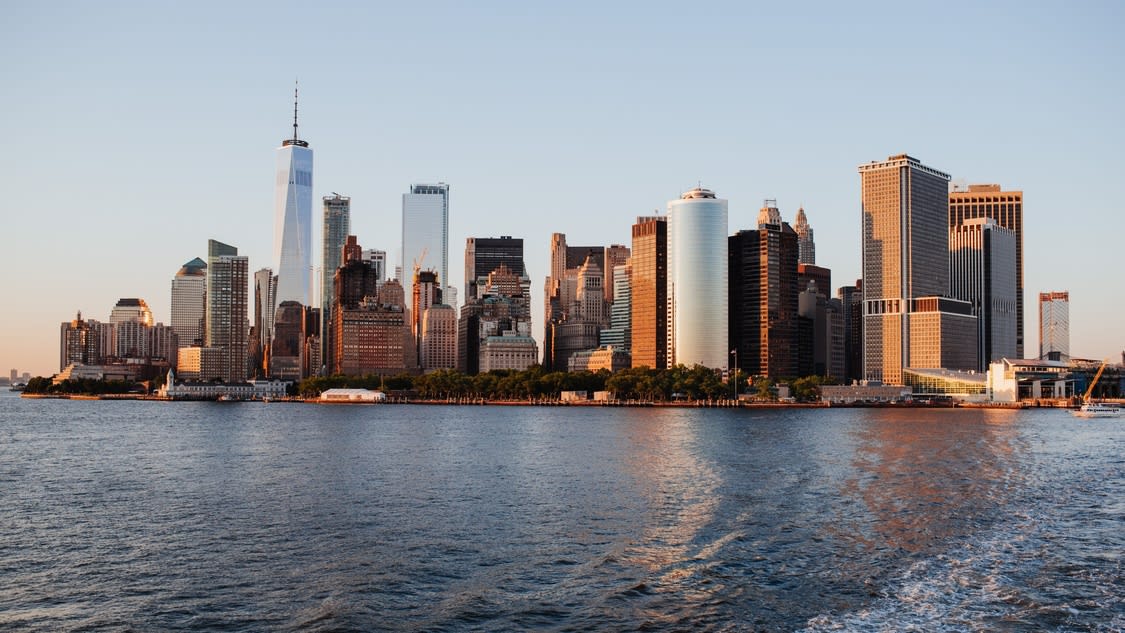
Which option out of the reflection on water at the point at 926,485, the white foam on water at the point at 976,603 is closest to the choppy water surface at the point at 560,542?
the white foam on water at the point at 976,603

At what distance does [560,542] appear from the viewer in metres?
50.7

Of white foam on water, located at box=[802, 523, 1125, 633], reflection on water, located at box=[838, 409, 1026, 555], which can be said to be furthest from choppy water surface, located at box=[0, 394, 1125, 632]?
reflection on water, located at box=[838, 409, 1026, 555]

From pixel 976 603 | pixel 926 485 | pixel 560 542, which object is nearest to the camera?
pixel 976 603

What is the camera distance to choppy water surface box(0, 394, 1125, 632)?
38156 mm

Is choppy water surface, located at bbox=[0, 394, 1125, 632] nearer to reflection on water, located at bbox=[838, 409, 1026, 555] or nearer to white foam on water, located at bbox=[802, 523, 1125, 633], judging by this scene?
white foam on water, located at bbox=[802, 523, 1125, 633]

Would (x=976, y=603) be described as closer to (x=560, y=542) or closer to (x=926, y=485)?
(x=560, y=542)

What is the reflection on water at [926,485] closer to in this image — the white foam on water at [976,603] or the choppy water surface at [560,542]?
the choppy water surface at [560,542]

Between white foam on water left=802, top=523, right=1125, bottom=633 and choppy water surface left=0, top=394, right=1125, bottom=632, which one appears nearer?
white foam on water left=802, top=523, right=1125, bottom=633

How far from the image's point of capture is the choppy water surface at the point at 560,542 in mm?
38156

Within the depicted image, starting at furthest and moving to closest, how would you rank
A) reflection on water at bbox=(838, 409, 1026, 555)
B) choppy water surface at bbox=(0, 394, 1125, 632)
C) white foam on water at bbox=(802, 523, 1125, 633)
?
1. reflection on water at bbox=(838, 409, 1026, 555)
2. choppy water surface at bbox=(0, 394, 1125, 632)
3. white foam on water at bbox=(802, 523, 1125, 633)

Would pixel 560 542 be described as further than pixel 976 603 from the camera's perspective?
Yes

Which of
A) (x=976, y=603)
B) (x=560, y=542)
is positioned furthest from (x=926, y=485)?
(x=976, y=603)

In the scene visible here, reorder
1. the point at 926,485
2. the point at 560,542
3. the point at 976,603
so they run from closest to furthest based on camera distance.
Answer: the point at 976,603
the point at 560,542
the point at 926,485

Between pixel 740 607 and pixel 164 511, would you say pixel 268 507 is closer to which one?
pixel 164 511
